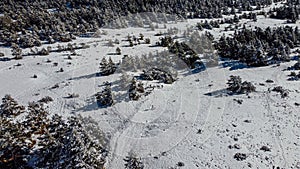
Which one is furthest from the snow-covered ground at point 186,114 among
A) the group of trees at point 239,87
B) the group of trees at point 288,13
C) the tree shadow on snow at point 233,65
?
the group of trees at point 288,13

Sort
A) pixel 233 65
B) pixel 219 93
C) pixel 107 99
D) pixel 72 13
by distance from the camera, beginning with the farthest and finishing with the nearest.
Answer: pixel 72 13 → pixel 233 65 → pixel 219 93 → pixel 107 99

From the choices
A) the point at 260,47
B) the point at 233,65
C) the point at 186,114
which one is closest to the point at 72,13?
the point at 233,65

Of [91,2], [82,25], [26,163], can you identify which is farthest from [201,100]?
[91,2]

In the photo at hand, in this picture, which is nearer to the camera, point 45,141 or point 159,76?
point 45,141

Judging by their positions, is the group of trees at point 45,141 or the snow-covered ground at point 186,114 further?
the snow-covered ground at point 186,114

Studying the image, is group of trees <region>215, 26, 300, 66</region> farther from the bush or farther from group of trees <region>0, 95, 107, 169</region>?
group of trees <region>0, 95, 107, 169</region>

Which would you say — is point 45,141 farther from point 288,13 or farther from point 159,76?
point 288,13

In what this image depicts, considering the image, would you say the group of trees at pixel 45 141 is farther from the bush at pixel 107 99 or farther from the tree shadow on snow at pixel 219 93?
the tree shadow on snow at pixel 219 93

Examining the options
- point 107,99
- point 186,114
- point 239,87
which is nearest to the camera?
point 186,114
